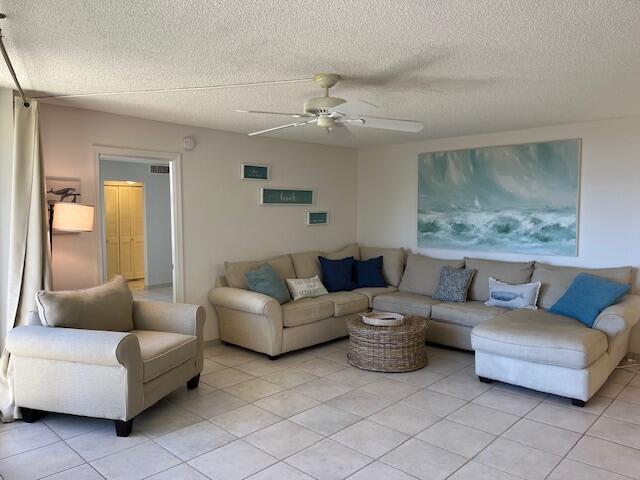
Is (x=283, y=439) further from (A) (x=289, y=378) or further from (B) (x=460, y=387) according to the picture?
(B) (x=460, y=387)

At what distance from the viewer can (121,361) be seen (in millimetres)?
2895

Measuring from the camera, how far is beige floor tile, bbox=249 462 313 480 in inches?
99.9

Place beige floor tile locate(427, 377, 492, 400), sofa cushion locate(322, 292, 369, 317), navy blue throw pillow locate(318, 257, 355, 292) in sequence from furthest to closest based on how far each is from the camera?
1. navy blue throw pillow locate(318, 257, 355, 292)
2. sofa cushion locate(322, 292, 369, 317)
3. beige floor tile locate(427, 377, 492, 400)

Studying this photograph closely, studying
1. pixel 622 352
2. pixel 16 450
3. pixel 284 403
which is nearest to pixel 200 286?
pixel 284 403

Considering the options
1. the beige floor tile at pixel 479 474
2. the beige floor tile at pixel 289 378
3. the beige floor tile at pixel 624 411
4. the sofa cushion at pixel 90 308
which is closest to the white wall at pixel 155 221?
the sofa cushion at pixel 90 308

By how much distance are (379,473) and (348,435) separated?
467 mm

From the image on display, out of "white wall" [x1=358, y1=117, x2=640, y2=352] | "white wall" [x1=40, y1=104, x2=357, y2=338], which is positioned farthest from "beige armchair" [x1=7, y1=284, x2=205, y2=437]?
"white wall" [x1=358, y1=117, x2=640, y2=352]

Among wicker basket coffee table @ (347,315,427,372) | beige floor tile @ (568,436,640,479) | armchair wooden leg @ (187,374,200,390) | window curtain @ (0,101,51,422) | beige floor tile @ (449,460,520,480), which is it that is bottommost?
beige floor tile @ (449,460,520,480)

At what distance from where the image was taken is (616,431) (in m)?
3.07

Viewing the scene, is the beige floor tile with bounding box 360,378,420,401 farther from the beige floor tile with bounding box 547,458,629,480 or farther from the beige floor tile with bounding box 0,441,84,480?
the beige floor tile with bounding box 0,441,84,480

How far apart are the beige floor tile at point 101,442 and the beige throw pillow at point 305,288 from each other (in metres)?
2.25

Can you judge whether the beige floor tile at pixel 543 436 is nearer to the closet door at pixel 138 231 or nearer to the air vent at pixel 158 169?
the air vent at pixel 158 169

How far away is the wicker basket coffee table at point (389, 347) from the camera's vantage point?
163 inches

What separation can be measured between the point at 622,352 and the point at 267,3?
4171 mm
